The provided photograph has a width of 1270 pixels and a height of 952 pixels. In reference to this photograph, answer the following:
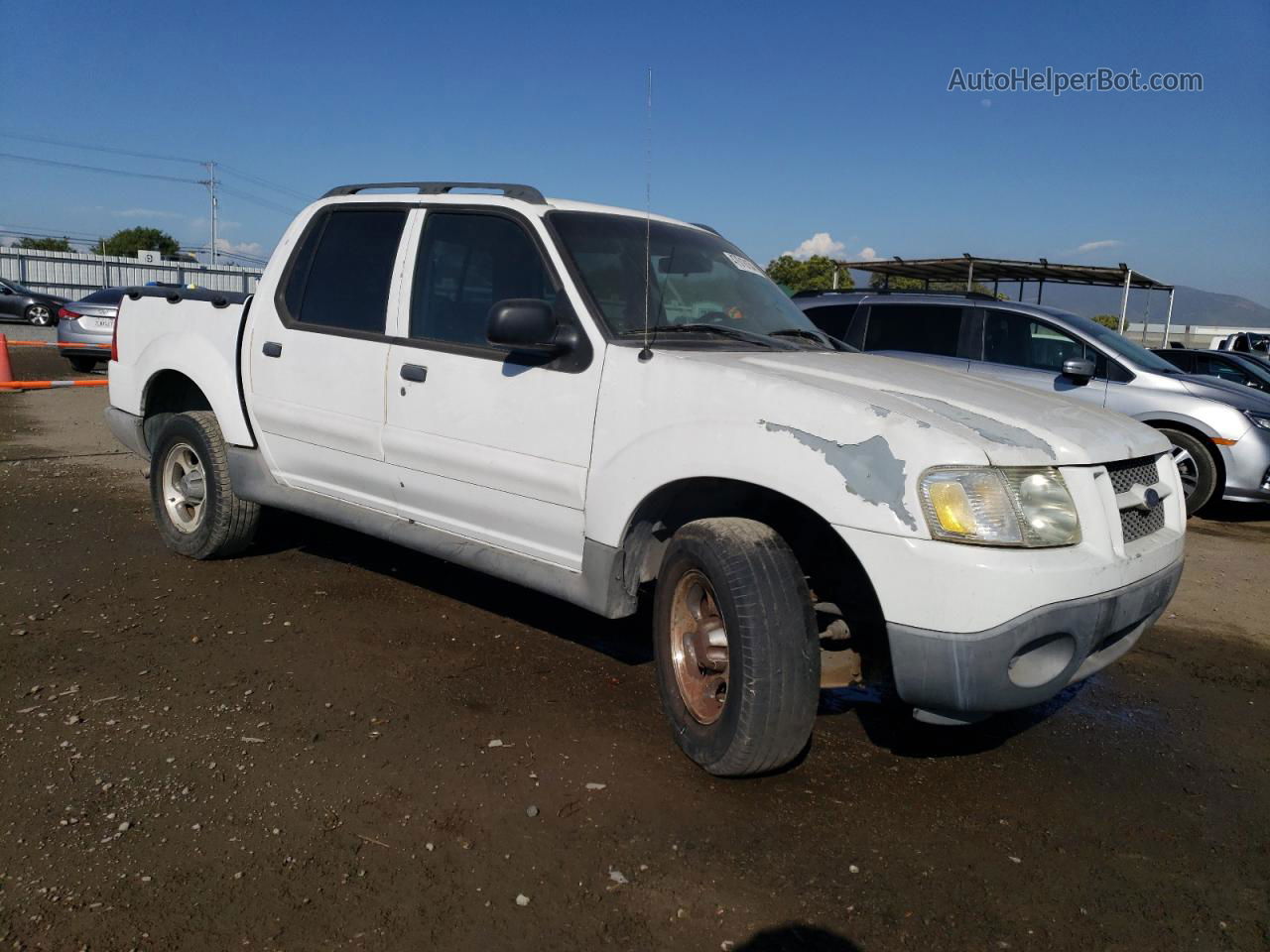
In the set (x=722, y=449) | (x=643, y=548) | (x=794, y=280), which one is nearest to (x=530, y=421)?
(x=643, y=548)

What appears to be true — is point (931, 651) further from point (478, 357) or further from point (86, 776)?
point (86, 776)

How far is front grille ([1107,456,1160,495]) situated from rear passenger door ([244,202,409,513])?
9.51 ft

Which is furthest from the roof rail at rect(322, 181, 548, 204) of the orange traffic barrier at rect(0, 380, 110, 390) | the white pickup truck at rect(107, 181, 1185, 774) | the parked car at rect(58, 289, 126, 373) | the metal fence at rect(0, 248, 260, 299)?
the metal fence at rect(0, 248, 260, 299)

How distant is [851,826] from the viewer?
317 cm

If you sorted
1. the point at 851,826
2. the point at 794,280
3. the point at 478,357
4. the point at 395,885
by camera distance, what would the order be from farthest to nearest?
1. the point at 794,280
2. the point at 478,357
3. the point at 851,826
4. the point at 395,885

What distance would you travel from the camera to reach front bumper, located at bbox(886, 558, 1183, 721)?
2.82m

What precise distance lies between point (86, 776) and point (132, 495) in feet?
15.3

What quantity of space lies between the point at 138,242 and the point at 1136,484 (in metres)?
86.8

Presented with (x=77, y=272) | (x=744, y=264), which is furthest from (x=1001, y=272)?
(x=77, y=272)

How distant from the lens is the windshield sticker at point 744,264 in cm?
466

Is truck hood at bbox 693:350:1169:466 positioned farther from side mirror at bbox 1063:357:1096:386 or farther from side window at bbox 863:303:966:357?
side window at bbox 863:303:966:357

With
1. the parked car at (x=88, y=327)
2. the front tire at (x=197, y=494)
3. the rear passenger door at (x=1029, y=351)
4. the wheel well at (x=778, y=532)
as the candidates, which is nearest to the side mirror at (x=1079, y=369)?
the rear passenger door at (x=1029, y=351)

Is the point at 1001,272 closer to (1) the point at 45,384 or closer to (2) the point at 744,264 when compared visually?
(2) the point at 744,264

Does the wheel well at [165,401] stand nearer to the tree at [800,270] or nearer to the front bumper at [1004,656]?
the front bumper at [1004,656]
